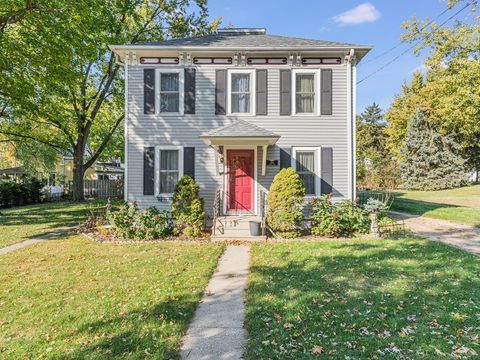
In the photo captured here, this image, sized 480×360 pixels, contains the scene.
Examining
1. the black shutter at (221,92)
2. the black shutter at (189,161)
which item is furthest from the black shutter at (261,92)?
the black shutter at (189,161)

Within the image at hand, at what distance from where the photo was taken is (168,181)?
1065 centimetres

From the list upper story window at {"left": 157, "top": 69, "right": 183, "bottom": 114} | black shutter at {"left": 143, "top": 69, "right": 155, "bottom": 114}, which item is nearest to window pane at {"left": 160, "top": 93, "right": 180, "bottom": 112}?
upper story window at {"left": 157, "top": 69, "right": 183, "bottom": 114}

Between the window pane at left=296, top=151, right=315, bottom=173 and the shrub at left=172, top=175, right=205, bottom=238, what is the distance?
12.5ft

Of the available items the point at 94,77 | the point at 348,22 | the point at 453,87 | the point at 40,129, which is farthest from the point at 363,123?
the point at 40,129

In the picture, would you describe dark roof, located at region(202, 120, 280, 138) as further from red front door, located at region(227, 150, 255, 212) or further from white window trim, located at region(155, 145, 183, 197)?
white window trim, located at region(155, 145, 183, 197)

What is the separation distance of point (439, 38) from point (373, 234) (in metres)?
14.3

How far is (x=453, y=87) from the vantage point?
58.4 feet

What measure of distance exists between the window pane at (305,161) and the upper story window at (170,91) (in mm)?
4543

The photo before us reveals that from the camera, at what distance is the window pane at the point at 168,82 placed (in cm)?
1066

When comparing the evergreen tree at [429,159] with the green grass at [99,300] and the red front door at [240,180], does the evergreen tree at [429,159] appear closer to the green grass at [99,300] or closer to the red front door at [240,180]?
the red front door at [240,180]

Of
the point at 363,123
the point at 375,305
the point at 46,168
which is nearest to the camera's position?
the point at 375,305

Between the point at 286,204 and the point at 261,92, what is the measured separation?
4.17 metres

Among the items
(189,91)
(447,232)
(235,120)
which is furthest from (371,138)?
(189,91)

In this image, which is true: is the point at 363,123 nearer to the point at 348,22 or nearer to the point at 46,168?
the point at 348,22
